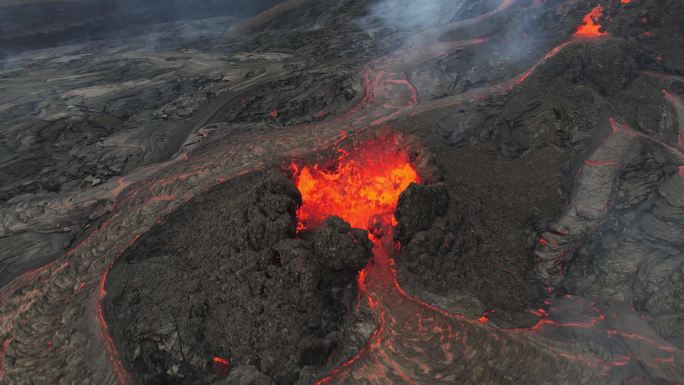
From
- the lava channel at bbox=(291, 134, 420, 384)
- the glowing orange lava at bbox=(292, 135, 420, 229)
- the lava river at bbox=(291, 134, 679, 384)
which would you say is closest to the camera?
the lava river at bbox=(291, 134, 679, 384)

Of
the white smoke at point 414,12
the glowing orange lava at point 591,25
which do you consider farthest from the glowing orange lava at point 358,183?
the white smoke at point 414,12

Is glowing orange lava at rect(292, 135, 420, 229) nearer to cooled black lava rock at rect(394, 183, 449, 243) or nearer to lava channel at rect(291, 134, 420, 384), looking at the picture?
lava channel at rect(291, 134, 420, 384)

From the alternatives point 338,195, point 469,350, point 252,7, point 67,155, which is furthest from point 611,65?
point 252,7

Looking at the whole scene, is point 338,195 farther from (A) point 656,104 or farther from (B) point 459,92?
(A) point 656,104

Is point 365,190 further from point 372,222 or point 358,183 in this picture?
point 372,222

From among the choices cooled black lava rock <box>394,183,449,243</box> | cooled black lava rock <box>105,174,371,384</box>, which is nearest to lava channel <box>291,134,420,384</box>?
cooled black lava rock <box>394,183,449,243</box>

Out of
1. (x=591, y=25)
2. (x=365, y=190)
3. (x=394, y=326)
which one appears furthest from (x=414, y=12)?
(x=394, y=326)
